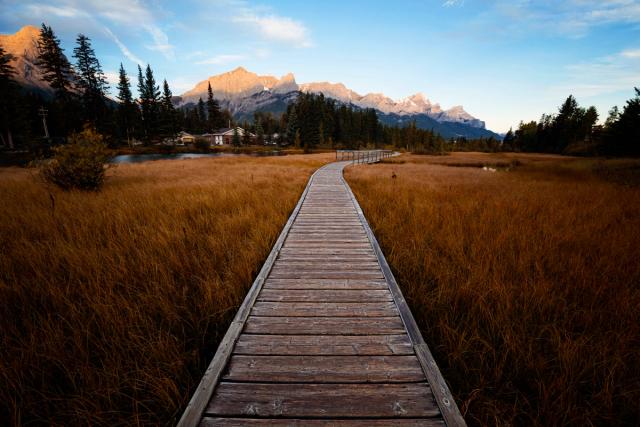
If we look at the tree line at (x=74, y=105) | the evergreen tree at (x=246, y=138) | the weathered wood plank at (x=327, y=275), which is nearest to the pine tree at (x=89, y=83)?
the tree line at (x=74, y=105)

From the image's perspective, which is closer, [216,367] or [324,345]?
[216,367]

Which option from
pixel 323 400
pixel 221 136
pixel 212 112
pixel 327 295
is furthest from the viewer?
pixel 221 136

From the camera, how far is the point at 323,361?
2.22 m

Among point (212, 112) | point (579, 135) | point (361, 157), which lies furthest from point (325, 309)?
point (212, 112)

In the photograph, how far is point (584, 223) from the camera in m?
6.08

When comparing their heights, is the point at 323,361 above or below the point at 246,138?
below

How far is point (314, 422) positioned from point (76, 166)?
493 inches

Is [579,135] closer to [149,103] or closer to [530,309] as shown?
[530,309]

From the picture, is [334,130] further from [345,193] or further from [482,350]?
[482,350]

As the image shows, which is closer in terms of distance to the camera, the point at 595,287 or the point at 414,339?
the point at 414,339

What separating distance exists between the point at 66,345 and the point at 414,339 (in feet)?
11.5

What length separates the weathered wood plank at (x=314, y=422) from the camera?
166 centimetres

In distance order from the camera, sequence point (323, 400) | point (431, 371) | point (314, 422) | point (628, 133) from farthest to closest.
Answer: point (628, 133), point (431, 371), point (323, 400), point (314, 422)

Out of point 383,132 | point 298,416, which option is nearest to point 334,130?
point 383,132
